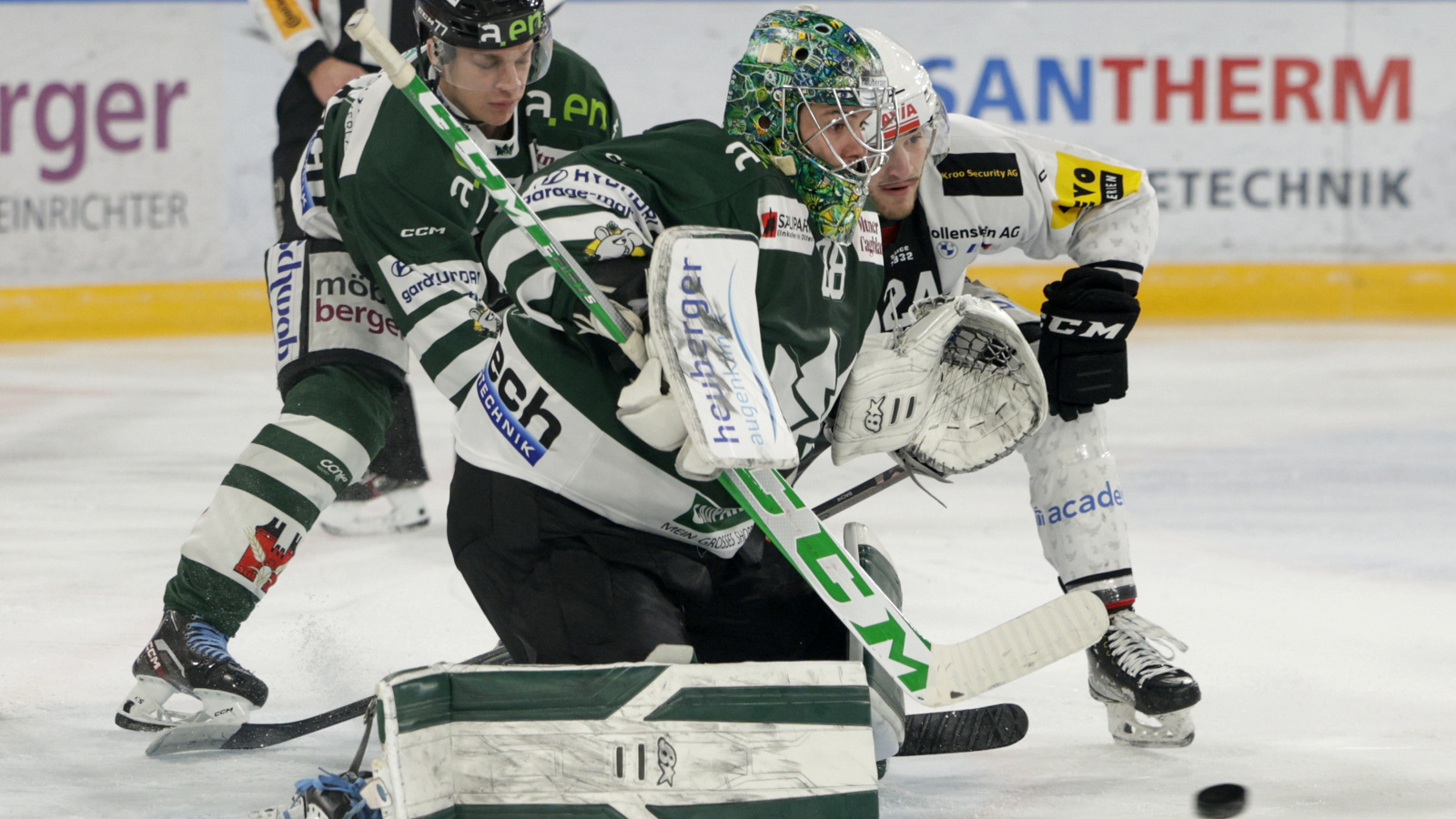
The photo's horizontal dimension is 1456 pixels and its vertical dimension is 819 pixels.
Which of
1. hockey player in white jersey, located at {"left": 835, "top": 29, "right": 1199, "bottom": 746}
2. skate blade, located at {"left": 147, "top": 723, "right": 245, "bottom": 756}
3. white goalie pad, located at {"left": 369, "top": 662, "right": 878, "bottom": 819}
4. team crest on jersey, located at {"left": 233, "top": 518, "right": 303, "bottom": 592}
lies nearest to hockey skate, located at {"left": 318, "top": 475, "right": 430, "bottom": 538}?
team crest on jersey, located at {"left": 233, "top": 518, "right": 303, "bottom": 592}

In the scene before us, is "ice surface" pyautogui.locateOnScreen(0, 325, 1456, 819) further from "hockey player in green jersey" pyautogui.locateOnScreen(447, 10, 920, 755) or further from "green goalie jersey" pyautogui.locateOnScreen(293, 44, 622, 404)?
"green goalie jersey" pyautogui.locateOnScreen(293, 44, 622, 404)

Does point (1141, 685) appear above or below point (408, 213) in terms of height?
below

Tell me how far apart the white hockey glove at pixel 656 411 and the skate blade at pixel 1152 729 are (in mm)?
822

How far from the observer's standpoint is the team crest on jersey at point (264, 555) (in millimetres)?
2232

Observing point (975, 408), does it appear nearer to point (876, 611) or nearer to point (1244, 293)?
point (876, 611)

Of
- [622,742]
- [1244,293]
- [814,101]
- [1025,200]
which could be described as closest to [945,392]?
[1025,200]

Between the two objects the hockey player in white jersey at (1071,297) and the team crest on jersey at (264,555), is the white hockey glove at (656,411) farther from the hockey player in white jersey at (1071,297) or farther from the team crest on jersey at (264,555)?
the team crest on jersey at (264,555)

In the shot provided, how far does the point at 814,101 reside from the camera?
1808 mm

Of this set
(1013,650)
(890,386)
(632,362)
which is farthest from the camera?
(890,386)

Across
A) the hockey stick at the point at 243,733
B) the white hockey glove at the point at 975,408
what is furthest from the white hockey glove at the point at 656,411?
the hockey stick at the point at 243,733

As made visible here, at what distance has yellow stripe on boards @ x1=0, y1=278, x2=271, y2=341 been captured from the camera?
606 cm

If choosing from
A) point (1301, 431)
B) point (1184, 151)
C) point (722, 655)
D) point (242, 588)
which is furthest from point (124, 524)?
point (1184, 151)

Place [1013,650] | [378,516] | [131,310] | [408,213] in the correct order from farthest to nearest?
[131,310]
[378,516]
[408,213]
[1013,650]

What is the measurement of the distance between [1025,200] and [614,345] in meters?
0.74
